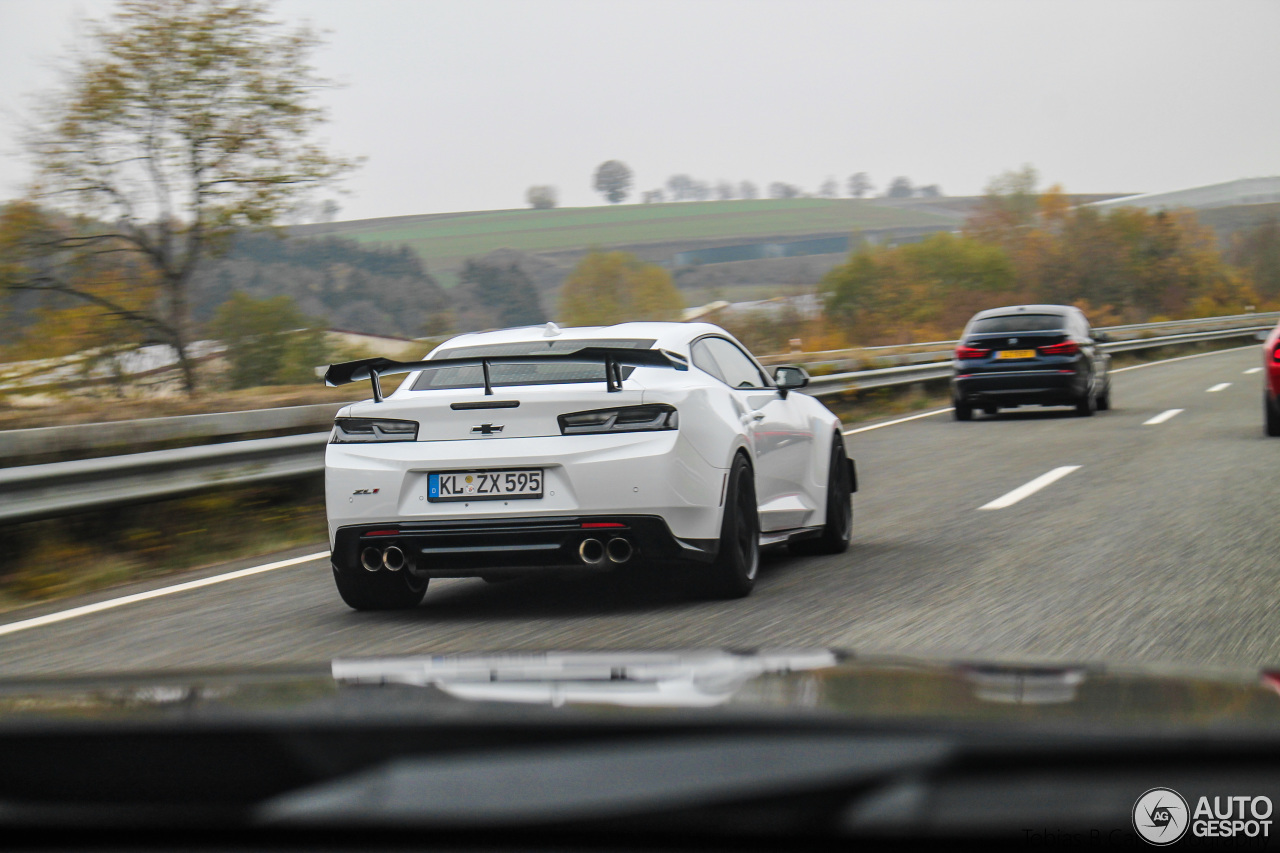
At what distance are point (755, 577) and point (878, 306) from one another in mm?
82216

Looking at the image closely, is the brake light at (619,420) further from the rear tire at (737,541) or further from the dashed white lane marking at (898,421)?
the dashed white lane marking at (898,421)

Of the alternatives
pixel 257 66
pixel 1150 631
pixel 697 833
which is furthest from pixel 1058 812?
pixel 257 66

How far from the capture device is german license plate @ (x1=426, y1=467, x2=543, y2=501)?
5.77m

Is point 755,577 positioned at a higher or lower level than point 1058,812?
lower

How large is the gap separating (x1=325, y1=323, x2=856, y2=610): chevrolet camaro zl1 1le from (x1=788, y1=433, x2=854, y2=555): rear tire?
1.59m

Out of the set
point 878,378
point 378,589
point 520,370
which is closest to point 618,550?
point 520,370

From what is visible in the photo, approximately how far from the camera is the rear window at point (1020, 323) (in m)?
18.9

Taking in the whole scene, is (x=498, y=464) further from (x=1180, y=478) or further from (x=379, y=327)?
(x=379, y=327)

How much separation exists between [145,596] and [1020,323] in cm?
1450

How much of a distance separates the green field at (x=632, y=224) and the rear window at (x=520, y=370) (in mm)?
65986

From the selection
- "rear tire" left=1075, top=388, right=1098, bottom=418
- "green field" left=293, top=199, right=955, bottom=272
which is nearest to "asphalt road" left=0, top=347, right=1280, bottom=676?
"rear tire" left=1075, top=388, right=1098, bottom=418

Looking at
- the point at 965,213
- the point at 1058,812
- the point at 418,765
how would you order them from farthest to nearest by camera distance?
the point at 965,213, the point at 418,765, the point at 1058,812

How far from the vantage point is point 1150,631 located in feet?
17.2

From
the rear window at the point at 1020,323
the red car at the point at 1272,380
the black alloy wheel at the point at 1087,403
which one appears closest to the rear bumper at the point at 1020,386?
the black alloy wheel at the point at 1087,403
